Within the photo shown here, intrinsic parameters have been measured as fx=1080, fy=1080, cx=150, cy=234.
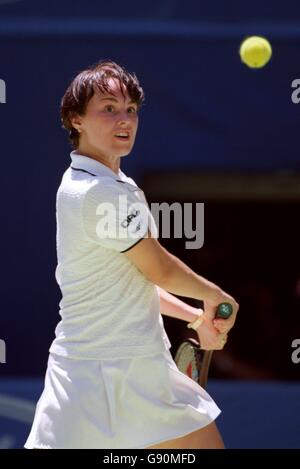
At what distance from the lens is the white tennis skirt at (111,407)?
99.0 inches

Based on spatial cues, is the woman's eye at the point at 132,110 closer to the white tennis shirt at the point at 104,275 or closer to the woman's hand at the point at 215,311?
the white tennis shirt at the point at 104,275

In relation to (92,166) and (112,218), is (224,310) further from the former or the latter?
(92,166)

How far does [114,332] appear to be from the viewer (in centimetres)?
254

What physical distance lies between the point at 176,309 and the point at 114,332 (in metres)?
0.30

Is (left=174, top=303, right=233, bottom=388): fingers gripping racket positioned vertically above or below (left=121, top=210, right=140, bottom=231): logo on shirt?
below

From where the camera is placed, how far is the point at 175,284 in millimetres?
2537

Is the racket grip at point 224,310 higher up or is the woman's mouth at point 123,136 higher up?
the woman's mouth at point 123,136

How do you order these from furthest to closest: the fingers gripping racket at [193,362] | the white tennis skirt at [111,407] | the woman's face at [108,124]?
the fingers gripping racket at [193,362] < the woman's face at [108,124] < the white tennis skirt at [111,407]

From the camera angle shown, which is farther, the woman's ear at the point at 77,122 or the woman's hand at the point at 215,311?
the woman's ear at the point at 77,122

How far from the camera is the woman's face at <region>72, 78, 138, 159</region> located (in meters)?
2.66

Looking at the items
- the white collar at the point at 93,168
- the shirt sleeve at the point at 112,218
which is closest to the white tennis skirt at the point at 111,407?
the shirt sleeve at the point at 112,218

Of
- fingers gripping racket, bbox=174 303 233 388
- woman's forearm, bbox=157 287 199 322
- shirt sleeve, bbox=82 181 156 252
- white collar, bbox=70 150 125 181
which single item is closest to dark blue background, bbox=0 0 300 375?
fingers gripping racket, bbox=174 303 233 388

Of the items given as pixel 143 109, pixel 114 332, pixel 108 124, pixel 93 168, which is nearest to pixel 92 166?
pixel 93 168

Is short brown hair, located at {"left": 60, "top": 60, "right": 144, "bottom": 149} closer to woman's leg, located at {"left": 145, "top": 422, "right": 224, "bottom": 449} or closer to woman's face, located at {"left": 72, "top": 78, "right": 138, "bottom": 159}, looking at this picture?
woman's face, located at {"left": 72, "top": 78, "right": 138, "bottom": 159}
